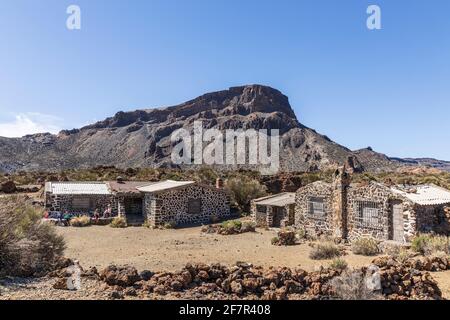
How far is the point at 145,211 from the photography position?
85.6 feet

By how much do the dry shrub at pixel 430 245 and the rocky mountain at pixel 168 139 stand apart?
6140 cm

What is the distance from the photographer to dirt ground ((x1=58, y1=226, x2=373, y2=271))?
13.6 meters

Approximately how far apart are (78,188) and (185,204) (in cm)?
793

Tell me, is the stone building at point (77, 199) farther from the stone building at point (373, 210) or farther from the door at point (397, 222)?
the door at point (397, 222)

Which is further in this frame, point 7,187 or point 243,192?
point 7,187

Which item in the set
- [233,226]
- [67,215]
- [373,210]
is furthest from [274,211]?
[67,215]

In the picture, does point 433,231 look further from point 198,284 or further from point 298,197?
point 198,284

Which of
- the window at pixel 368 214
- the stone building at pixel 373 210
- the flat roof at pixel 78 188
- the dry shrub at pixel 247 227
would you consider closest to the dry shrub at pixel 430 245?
the stone building at pixel 373 210

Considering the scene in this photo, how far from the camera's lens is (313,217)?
2034 centimetres

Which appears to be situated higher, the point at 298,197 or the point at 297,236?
the point at 298,197

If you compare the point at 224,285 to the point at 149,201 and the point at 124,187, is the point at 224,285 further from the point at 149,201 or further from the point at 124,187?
the point at 124,187

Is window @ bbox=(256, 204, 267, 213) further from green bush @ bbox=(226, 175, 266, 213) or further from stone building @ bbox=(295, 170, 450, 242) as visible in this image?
green bush @ bbox=(226, 175, 266, 213)
